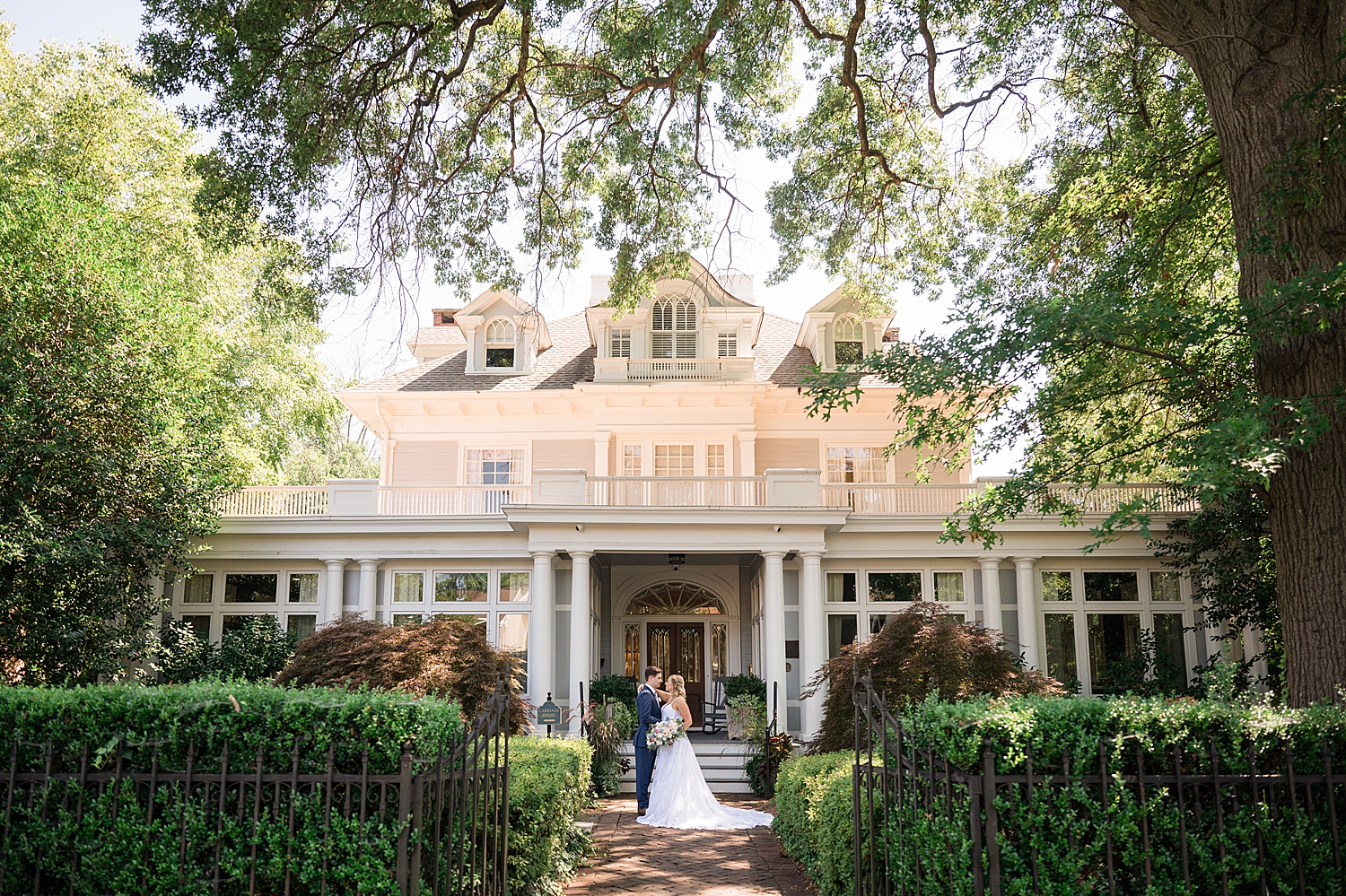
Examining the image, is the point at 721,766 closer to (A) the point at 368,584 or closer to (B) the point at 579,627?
(B) the point at 579,627

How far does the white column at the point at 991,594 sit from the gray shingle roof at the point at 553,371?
18.6 ft

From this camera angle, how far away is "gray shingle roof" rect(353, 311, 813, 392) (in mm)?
23141

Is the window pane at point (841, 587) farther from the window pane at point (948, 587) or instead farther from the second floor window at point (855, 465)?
the second floor window at point (855, 465)

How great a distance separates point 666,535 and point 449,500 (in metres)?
5.01

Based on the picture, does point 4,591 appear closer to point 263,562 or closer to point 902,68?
point 263,562

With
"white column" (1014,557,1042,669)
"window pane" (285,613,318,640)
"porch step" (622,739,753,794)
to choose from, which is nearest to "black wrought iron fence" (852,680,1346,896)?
"porch step" (622,739,753,794)

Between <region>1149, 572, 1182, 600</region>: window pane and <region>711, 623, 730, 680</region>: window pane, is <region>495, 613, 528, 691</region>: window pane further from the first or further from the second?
<region>1149, 572, 1182, 600</region>: window pane

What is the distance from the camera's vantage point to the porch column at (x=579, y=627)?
→ 18.2 metres

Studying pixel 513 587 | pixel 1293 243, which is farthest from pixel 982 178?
pixel 513 587

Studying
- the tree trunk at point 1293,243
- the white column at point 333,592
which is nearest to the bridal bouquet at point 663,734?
the tree trunk at point 1293,243

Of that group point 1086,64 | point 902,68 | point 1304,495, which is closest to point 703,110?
point 902,68

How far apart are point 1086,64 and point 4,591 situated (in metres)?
16.7

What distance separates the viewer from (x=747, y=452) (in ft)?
74.1

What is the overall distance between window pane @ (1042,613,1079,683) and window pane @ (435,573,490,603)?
11.0m
